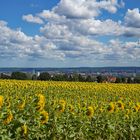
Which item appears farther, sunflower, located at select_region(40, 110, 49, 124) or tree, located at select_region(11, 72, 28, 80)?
tree, located at select_region(11, 72, 28, 80)

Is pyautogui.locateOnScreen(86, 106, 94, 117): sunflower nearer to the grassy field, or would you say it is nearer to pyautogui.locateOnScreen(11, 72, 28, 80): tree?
the grassy field

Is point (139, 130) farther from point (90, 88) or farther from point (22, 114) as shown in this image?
point (90, 88)

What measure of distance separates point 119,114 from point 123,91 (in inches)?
756

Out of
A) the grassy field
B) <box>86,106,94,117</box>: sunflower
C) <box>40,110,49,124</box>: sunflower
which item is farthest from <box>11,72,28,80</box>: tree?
<box>40,110,49,124</box>: sunflower

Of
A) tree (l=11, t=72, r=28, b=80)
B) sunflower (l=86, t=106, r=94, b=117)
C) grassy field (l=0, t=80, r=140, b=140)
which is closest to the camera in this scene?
grassy field (l=0, t=80, r=140, b=140)

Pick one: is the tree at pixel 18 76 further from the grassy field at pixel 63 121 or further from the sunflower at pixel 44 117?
the sunflower at pixel 44 117

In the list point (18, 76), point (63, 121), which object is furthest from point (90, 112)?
point (18, 76)

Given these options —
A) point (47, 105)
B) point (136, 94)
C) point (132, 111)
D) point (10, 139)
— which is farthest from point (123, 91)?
point (10, 139)

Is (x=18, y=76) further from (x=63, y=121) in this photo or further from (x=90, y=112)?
(x=63, y=121)

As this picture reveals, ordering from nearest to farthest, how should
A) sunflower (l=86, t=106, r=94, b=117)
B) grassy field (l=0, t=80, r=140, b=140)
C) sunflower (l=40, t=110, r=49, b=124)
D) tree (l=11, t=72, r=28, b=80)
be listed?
grassy field (l=0, t=80, r=140, b=140) < sunflower (l=40, t=110, r=49, b=124) < sunflower (l=86, t=106, r=94, b=117) < tree (l=11, t=72, r=28, b=80)

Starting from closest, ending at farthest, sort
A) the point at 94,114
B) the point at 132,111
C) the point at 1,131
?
the point at 1,131 → the point at 94,114 → the point at 132,111

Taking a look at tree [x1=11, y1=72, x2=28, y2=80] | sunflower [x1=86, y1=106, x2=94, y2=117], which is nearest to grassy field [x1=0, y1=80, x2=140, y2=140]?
sunflower [x1=86, y1=106, x2=94, y2=117]

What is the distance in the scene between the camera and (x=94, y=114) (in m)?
10.1

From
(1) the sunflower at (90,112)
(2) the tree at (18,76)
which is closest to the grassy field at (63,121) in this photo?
(1) the sunflower at (90,112)
